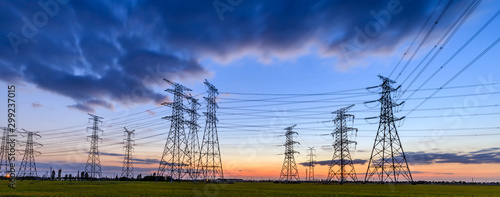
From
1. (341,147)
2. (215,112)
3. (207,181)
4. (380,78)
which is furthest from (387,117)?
(207,181)

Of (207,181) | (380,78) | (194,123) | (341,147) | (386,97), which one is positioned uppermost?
(380,78)

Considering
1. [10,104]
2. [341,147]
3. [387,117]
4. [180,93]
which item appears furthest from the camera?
[341,147]

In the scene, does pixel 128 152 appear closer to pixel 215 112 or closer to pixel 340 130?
pixel 215 112

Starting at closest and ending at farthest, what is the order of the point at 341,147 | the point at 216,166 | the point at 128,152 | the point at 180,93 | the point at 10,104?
the point at 10,104 < the point at 216,166 < the point at 180,93 < the point at 341,147 < the point at 128,152

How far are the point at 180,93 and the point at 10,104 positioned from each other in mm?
45572

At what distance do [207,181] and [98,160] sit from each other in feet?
128

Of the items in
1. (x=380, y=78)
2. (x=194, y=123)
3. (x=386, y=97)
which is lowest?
(x=194, y=123)

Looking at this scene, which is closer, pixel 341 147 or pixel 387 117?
pixel 387 117

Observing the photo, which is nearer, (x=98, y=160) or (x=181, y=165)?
(x=181, y=165)

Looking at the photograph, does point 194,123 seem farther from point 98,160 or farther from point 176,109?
point 98,160

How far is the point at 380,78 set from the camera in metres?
63.3

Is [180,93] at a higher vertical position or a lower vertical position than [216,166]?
higher

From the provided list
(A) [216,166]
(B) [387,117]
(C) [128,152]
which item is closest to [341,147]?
(B) [387,117]

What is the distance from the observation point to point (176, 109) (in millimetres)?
72688
